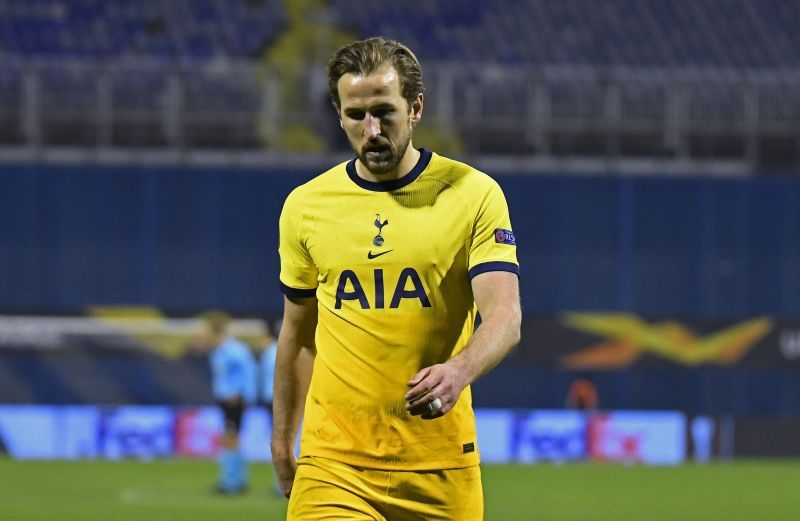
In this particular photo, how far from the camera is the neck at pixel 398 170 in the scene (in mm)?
4664

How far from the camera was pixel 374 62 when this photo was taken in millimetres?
4438

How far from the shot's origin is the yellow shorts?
4.66m

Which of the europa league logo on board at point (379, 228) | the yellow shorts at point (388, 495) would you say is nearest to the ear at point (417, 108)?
the europa league logo on board at point (379, 228)

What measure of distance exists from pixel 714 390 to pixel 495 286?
18652mm

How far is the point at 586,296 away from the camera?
2253 cm

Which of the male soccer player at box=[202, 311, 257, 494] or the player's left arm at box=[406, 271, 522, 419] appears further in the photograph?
A: the male soccer player at box=[202, 311, 257, 494]

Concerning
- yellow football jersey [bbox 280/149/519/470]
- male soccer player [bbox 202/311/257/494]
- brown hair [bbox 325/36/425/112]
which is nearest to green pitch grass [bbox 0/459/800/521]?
male soccer player [bbox 202/311/257/494]

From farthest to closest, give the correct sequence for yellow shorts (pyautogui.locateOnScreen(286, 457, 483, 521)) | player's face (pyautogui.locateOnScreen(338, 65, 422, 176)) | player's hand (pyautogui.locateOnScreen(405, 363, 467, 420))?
yellow shorts (pyautogui.locateOnScreen(286, 457, 483, 521)) < player's face (pyautogui.locateOnScreen(338, 65, 422, 176)) < player's hand (pyautogui.locateOnScreen(405, 363, 467, 420))

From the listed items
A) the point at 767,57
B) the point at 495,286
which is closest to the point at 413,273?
the point at 495,286

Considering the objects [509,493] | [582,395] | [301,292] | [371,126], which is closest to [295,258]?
[301,292]

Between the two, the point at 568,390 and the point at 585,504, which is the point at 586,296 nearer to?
the point at 568,390

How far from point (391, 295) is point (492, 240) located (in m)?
0.33

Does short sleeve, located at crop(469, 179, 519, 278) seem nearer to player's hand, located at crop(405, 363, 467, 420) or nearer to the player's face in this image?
the player's face

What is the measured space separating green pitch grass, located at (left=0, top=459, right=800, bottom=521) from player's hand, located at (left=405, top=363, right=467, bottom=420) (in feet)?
31.3
